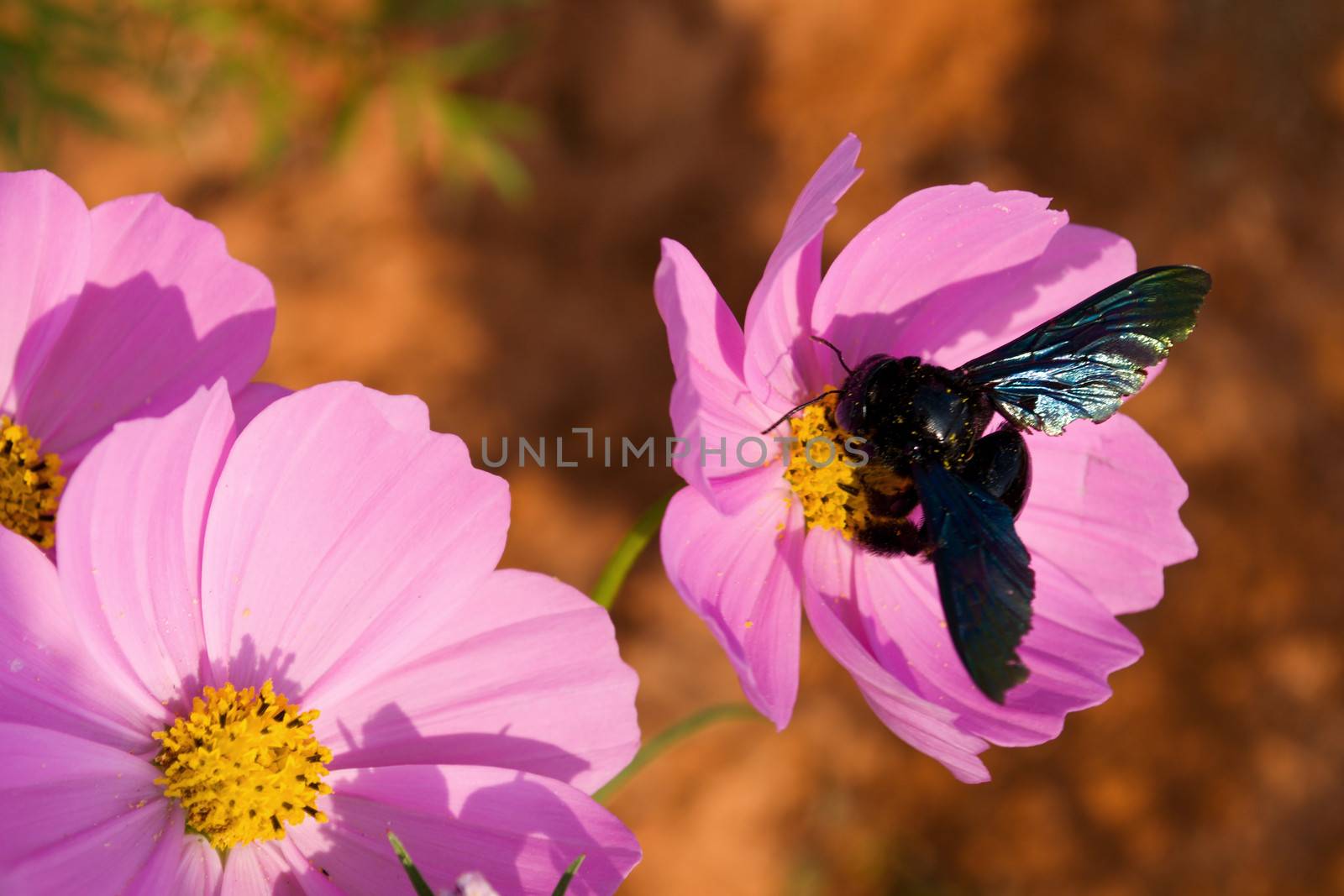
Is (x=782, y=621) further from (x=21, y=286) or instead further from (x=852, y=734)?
(x=852, y=734)

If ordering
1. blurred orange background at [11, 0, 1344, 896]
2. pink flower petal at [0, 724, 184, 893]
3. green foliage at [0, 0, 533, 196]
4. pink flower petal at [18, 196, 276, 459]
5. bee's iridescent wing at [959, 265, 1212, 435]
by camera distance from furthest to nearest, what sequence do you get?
blurred orange background at [11, 0, 1344, 896] < green foliage at [0, 0, 533, 196] < bee's iridescent wing at [959, 265, 1212, 435] < pink flower petal at [18, 196, 276, 459] < pink flower petal at [0, 724, 184, 893]

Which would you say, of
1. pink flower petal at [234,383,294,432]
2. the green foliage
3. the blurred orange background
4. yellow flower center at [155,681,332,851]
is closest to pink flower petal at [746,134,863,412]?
pink flower petal at [234,383,294,432]

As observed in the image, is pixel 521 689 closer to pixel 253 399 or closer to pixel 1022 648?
pixel 253 399

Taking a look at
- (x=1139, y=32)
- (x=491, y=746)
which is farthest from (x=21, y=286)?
(x=1139, y=32)

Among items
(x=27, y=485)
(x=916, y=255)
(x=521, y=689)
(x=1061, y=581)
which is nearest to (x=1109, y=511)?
(x=1061, y=581)

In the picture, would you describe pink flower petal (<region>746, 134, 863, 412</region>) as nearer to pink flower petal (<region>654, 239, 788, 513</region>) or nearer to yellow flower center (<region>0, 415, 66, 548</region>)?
pink flower petal (<region>654, 239, 788, 513</region>)

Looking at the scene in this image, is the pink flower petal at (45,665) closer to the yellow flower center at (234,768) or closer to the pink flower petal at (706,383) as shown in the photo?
the yellow flower center at (234,768)
